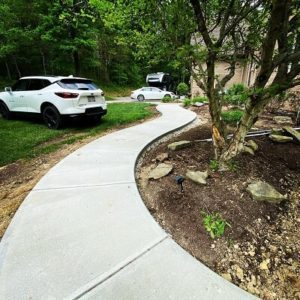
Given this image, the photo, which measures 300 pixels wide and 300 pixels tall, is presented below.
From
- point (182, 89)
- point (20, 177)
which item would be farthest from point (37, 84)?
point (182, 89)

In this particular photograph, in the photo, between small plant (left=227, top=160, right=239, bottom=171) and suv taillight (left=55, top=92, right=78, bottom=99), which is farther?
suv taillight (left=55, top=92, right=78, bottom=99)

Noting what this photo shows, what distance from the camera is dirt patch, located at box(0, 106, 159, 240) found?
2893 millimetres

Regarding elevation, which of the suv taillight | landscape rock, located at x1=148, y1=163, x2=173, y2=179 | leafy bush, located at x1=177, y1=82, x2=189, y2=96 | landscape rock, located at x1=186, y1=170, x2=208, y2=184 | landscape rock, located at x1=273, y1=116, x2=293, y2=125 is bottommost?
leafy bush, located at x1=177, y1=82, x2=189, y2=96

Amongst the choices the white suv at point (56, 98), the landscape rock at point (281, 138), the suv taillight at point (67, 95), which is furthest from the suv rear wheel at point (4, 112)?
the landscape rock at point (281, 138)

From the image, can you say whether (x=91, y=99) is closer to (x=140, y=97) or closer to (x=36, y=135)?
(x=36, y=135)

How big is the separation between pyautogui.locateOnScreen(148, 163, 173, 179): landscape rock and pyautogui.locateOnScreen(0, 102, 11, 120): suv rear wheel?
6.76 meters

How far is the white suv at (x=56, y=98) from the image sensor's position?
6.34m

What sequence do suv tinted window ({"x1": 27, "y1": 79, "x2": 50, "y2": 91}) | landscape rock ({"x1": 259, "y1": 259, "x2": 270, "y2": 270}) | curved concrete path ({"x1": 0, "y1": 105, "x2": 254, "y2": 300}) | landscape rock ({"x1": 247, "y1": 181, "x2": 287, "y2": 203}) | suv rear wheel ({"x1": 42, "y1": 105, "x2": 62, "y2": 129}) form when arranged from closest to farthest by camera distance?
curved concrete path ({"x1": 0, "y1": 105, "x2": 254, "y2": 300}) → landscape rock ({"x1": 259, "y1": 259, "x2": 270, "y2": 270}) → landscape rock ({"x1": 247, "y1": 181, "x2": 287, "y2": 203}) → suv rear wheel ({"x1": 42, "y1": 105, "x2": 62, "y2": 129}) → suv tinted window ({"x1": 27, "y1": 79, "x2": 50, "y2": 91})

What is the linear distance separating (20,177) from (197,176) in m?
3.02

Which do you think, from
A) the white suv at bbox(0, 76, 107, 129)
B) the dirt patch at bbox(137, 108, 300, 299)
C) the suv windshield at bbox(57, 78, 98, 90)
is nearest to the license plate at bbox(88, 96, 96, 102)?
the white suv at bbox(0, 76, 107, 129)

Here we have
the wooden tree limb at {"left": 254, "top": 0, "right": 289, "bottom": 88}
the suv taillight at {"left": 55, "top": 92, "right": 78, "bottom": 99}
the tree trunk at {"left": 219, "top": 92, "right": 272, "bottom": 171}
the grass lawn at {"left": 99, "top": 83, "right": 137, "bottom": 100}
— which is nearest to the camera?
the wooden tree limb at {"left": 254, "top": 0, "right": 289, "bottom": 88}

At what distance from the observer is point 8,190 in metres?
3.50

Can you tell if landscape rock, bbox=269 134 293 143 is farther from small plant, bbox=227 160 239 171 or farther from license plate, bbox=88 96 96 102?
license plate, bbox=88 96 96 102

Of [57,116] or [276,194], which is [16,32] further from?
[276,194]
